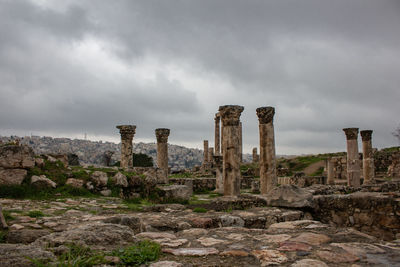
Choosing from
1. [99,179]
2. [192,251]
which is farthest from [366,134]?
[192,251]

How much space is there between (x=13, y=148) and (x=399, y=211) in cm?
1101

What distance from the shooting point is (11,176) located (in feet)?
31.3

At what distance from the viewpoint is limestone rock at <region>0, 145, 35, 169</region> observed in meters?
9.69

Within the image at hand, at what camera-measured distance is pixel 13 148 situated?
32.7ft

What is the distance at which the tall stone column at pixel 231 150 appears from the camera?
40.0ft

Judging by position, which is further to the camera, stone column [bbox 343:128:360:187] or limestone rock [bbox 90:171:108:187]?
stone column [bbox 343:128:360:187]

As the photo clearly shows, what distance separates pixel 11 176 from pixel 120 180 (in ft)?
11.4

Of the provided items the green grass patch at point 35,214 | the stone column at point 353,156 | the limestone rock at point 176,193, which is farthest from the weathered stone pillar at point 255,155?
the green grass patch at point 35,214

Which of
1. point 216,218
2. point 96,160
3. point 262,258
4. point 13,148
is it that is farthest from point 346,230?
point 96,160

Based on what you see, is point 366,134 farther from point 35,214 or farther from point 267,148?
point 35,214

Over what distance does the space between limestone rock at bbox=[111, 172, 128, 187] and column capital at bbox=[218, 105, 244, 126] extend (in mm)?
4528

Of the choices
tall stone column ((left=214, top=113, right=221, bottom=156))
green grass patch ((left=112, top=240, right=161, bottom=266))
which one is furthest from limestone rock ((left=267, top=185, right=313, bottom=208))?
tall stone column ((left=214, top=113, right=221, bottom=156))

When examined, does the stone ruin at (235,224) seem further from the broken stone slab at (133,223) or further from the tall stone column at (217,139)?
the tall stone column at (217,139)

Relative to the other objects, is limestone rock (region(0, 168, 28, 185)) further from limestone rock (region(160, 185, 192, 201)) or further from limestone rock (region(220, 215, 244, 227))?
limestone rock (region(220, 215, 244, 227))
